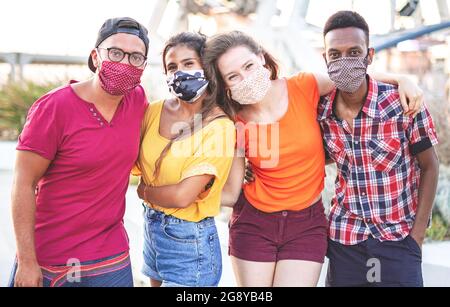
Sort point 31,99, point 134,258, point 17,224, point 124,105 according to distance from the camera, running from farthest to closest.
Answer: point 31,99, point 134,258, point 124,105, point 17,224

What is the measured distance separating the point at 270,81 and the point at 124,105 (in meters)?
0.84

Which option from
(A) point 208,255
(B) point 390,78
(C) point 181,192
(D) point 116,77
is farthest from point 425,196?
(D) point 116,77

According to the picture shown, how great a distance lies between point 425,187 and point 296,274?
0.80 meters

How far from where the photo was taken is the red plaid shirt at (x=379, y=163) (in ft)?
9.89

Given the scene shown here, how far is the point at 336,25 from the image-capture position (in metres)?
3.10

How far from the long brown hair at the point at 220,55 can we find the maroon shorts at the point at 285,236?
597mm

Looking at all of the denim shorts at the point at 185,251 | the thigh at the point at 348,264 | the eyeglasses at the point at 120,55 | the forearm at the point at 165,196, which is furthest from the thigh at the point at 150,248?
the thigh at the point at 348,264

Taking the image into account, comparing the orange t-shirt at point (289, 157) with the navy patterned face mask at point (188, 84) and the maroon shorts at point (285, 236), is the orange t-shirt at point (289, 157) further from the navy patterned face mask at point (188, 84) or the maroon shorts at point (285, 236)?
the navy patterned face mask at point (188, 84)

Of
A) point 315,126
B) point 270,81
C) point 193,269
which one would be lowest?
point 193,269

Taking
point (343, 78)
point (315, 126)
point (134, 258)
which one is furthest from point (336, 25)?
point (134, 258)

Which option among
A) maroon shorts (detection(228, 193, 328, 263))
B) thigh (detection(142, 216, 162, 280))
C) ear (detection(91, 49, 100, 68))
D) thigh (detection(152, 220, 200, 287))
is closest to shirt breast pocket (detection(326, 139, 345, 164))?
maroon shorts (detection(228, 193, 328, 263))

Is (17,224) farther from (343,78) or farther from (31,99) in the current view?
(31,99)

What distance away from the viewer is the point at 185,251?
9.56 ft

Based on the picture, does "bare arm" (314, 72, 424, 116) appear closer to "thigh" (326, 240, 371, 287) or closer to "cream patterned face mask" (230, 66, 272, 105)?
"cream patterned face mask" (230, 66, 272, 105)
